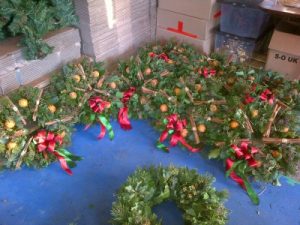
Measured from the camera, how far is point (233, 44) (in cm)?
201

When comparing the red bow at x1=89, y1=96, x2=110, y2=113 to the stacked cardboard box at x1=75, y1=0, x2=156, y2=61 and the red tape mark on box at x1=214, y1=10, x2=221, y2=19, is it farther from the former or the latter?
the red tape mark on box at x1=214, y1=10, x2=221, y2=19

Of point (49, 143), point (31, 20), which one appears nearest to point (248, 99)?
point (49, 143)

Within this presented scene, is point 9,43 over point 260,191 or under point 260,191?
over

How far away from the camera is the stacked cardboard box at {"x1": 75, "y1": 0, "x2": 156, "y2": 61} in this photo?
169 centimetres

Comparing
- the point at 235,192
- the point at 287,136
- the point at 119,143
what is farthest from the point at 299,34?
the point at 119,143

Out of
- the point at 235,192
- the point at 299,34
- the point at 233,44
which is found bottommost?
the point at 235,192

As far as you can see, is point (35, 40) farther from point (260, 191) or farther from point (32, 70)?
point (260, 191)

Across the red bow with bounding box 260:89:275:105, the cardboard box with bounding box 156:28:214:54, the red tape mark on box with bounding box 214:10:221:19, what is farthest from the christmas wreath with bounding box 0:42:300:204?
the red tape mark on box with bounding box 214:10:221:19

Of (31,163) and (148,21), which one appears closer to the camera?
(31,163)

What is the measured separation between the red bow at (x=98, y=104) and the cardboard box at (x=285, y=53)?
1.04 metres

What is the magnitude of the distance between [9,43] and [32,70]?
170mm

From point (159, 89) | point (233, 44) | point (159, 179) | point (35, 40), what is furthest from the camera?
point (233, 44)

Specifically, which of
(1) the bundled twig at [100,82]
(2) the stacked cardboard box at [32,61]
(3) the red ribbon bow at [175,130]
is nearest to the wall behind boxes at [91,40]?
(2) the stacked cardboard box at [32,61]

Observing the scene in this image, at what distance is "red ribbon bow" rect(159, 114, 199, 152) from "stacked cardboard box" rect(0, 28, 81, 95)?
2.33 feet
